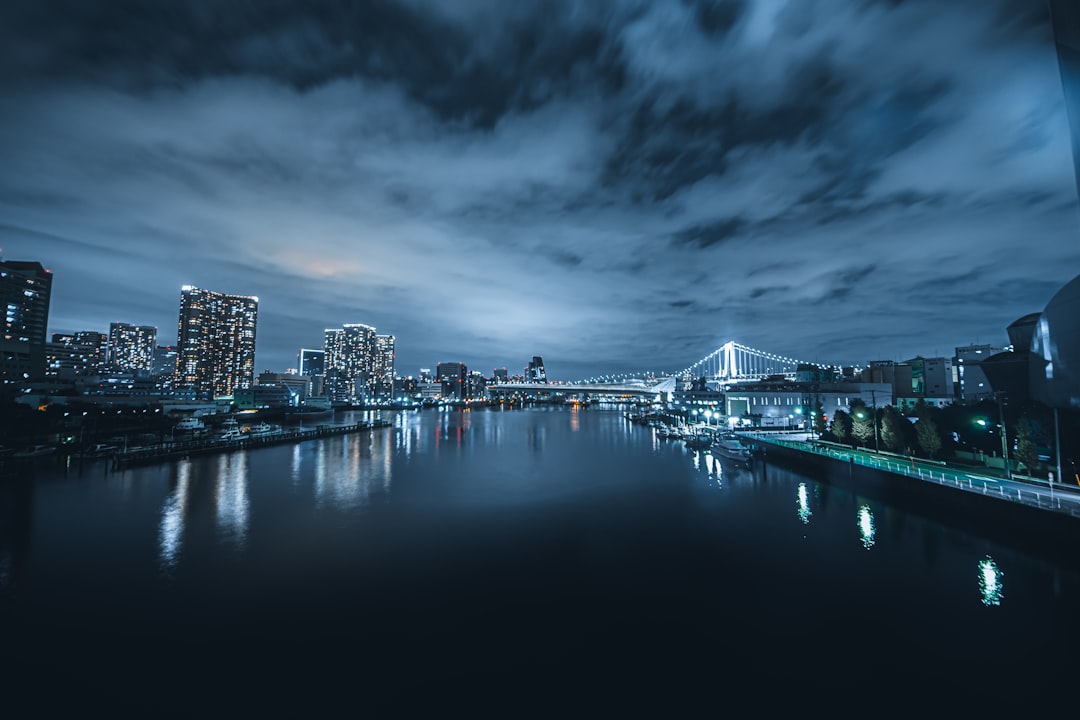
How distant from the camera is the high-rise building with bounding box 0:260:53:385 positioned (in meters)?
65.6

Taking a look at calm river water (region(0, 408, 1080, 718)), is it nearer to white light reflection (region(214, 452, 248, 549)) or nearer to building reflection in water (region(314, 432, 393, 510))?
white light reflection (region(214, 452, 248, 549))

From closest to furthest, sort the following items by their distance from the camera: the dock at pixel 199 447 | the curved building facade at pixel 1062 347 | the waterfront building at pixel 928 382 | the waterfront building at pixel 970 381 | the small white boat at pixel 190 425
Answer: the curved building facade at pixel 1062 347 < the dock at pixel 199 447 < the waterfront building at pixel 970 381 < the waterfront building at pixel 928 382 < the small white boat at pixel 190 425

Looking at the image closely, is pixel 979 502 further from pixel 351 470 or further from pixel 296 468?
pixel 296 468

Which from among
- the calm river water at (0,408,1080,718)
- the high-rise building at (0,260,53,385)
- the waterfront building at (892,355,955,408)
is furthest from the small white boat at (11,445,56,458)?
the waterfront building at (892,355,955,408)

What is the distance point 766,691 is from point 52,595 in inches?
861

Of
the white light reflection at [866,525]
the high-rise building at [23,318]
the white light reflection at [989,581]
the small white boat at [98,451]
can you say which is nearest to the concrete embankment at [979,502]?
the white light reflection at [866,525]

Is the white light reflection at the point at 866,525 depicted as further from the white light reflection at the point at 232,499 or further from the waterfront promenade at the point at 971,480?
the white light reflection at the point at 232,499

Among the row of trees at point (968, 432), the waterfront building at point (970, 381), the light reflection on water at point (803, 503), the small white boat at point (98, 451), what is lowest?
the light reflection on water at point (803, 503)

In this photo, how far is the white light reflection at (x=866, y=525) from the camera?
19.3 metres

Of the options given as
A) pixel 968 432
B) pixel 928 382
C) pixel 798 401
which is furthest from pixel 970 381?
pixel 968 432

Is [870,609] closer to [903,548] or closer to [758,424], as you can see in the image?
[903,548]

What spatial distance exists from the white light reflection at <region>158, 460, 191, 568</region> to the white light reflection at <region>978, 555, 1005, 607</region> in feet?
96.1

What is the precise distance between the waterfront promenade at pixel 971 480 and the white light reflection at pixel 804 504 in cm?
371

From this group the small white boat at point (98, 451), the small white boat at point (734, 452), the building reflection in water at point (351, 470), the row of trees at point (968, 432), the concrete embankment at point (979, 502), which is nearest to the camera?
the concrete embankment at point (979, 502)
